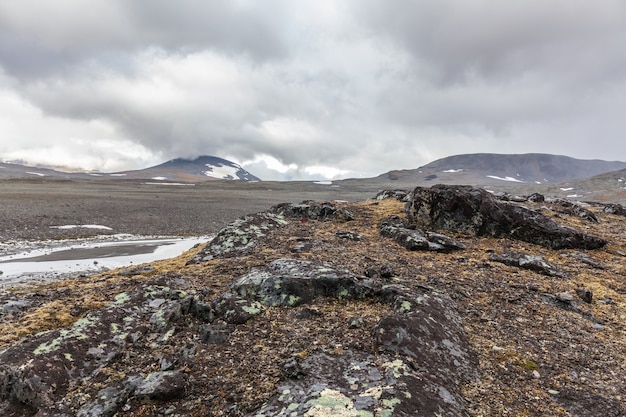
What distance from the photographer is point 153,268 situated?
46.7ft

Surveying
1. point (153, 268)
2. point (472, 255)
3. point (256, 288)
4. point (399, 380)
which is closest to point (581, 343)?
point (399, 380)

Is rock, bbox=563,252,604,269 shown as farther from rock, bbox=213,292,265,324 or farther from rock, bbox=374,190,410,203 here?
rock, bbox=213,292,265,324

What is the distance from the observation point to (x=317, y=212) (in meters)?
21.4

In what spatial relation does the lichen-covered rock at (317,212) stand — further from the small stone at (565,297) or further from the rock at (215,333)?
the rock at (215,333)

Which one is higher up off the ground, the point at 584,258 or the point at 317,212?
the point at 317,212

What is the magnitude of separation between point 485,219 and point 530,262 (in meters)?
4.21

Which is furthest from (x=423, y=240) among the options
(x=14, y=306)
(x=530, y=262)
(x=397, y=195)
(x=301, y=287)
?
(x=14, y=306)

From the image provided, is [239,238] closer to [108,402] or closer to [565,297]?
[108,402]

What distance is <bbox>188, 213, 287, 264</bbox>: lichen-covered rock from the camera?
599 inches

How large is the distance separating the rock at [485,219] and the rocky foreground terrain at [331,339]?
160 cm

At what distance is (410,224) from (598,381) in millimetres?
12152

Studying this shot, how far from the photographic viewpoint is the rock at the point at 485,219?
51.1 ft

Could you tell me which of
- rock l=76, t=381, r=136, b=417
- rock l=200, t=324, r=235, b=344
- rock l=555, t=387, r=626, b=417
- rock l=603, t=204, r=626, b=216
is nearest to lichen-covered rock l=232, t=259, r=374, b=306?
rock l=200, t=324, r=235, b=344

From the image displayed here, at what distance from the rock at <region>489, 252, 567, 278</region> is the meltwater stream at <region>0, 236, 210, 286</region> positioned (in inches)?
792
